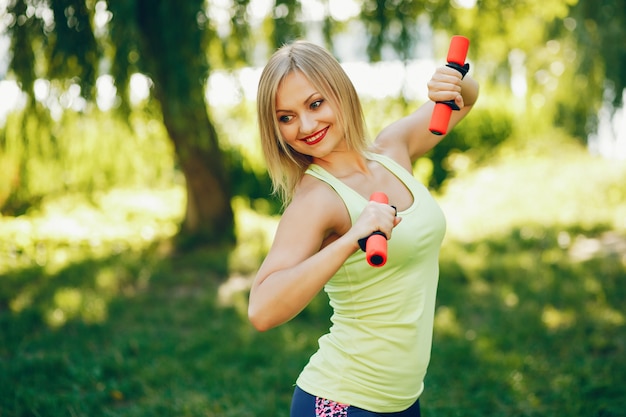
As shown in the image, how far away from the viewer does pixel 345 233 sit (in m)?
1.64

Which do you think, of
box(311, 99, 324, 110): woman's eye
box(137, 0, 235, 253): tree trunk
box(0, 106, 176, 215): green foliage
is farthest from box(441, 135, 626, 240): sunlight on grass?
box(311, 99, 324, 110): woman's eye

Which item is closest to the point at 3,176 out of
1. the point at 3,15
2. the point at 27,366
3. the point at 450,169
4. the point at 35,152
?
the point at 35,152

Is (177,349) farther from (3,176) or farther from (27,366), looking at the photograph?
(3,176)

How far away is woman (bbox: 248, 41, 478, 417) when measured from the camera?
164 centimetres

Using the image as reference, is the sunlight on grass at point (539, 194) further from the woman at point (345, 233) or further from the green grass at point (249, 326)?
the woman at point (345, 233)

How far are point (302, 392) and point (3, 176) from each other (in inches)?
251

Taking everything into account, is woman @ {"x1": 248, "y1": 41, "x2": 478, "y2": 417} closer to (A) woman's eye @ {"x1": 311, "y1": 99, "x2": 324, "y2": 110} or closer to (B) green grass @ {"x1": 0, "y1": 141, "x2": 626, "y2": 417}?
(A) woman's eye @ {"x1": 311, "y1": 99, "x2": 324, "y2": 110}

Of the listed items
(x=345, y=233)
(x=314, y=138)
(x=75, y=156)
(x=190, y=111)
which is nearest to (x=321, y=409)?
(x=345, y=233)

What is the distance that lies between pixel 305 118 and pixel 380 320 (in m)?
0.57

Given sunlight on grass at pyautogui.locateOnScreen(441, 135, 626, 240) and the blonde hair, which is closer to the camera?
the blonde hair

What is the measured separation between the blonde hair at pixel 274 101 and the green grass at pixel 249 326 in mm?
1832

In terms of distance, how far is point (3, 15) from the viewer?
4391mm

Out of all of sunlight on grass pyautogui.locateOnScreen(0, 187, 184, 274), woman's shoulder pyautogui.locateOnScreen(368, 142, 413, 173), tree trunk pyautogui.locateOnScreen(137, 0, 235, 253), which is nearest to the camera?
woman's shoulder pyautogui.locateOnScreen(368, 142, 413, 173)

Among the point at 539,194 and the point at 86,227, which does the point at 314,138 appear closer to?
the point at 86,227
